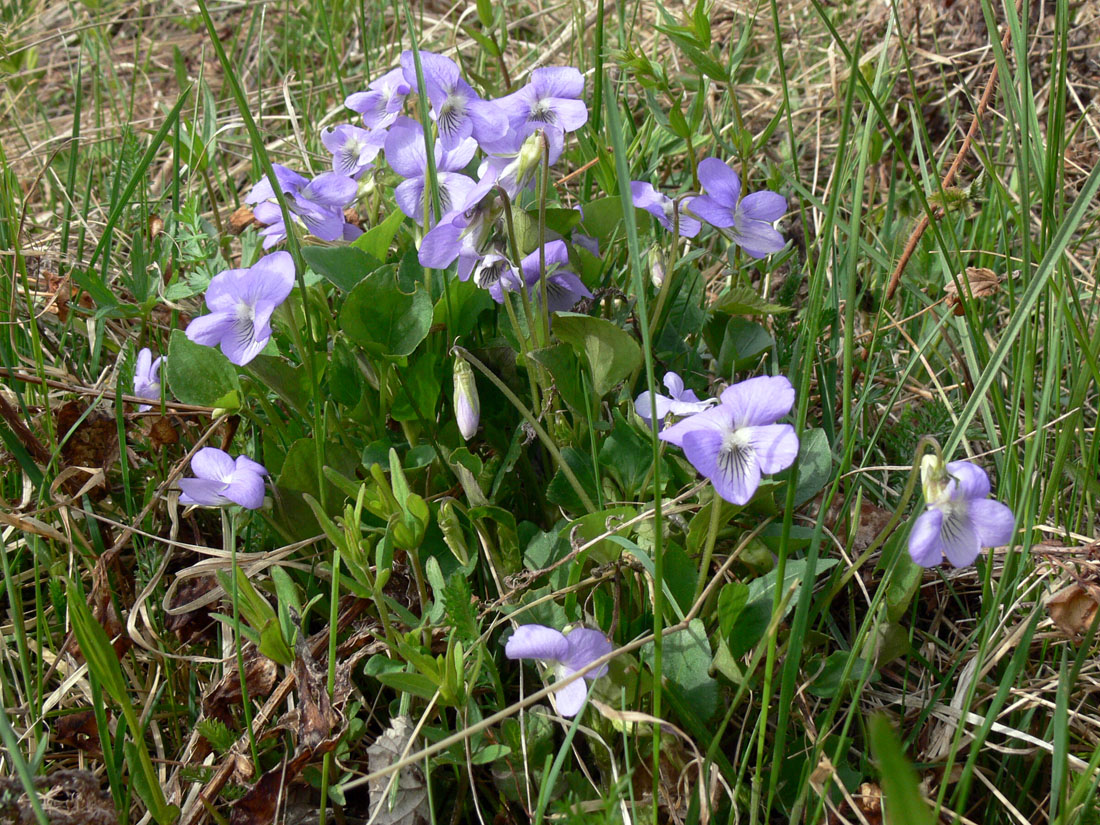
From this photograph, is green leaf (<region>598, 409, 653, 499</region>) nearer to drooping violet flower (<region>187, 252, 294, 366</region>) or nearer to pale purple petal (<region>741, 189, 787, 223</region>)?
pale purple petal (<region>741, 189, 787, 223</region>)

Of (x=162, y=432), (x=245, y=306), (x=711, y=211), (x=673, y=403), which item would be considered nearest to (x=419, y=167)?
(x=245, y=306)

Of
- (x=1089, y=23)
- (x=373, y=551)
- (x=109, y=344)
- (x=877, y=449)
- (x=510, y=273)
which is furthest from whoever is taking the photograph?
(x=1089, y=23)

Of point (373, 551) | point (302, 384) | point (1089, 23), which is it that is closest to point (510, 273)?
point (302, 384)

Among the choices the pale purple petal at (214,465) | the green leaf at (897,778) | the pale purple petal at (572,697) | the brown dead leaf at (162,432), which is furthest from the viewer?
the brown dead leaf at (162,432)

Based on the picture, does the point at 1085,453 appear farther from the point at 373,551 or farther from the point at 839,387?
the point at 373,551

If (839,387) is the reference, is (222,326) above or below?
above

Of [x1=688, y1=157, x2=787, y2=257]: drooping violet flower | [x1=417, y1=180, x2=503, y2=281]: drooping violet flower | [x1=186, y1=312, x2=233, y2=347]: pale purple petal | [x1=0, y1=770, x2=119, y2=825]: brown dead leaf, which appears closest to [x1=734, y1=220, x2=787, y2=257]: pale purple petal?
[x1=688, y1=157, x2=787, y2=257]: drooping violet flower

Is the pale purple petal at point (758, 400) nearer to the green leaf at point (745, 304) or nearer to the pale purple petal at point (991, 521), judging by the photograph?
the pale purple petal at point (991, 521)

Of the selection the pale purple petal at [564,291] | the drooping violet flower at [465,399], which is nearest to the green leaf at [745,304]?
the pale purple petal at [564,291]
